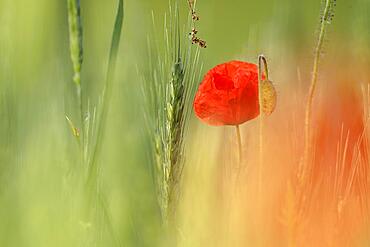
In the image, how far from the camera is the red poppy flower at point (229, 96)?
440mm

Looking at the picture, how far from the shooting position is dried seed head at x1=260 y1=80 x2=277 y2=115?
15.7 inches

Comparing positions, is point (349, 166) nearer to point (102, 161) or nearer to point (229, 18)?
point (102, 161)

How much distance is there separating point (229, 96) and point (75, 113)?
0.08 m

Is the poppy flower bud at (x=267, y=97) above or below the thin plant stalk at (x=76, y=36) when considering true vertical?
below

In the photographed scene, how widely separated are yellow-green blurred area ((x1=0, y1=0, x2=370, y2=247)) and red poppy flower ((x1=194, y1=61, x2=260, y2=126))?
2cm

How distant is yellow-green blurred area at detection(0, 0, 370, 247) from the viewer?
0.38 metres

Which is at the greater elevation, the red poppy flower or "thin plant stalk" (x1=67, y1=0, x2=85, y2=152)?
"thin plant stalk" (x1=67, y1=0, x2=85, y2=152)

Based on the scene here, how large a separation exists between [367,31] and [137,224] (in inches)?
9.8

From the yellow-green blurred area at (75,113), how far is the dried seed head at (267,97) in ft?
0.11

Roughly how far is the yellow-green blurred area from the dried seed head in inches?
1.3

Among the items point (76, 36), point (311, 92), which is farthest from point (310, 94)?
point (76, 36)

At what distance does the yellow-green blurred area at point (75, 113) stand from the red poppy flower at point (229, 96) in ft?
0.07

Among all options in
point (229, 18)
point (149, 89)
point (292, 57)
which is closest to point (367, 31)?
point (292, 57)

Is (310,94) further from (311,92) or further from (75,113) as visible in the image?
(75,113)
